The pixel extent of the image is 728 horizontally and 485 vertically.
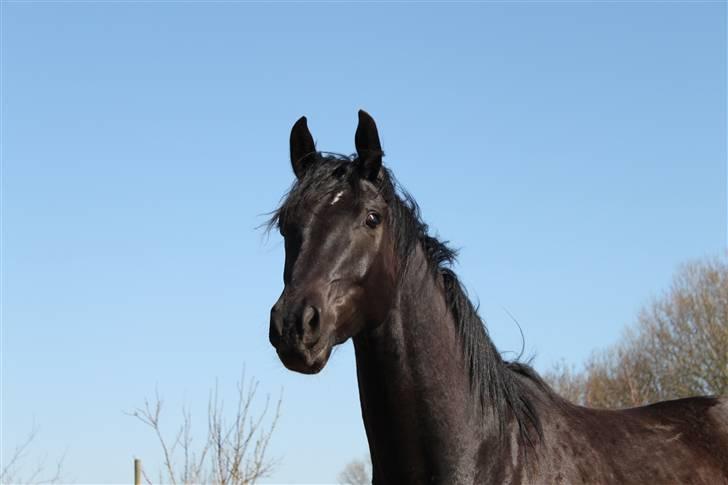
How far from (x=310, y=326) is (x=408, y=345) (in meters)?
0.76

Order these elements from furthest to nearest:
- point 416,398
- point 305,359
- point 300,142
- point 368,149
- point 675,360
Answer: point 675,360
point 300,142
point 368,149
point 416,398
point 305,359

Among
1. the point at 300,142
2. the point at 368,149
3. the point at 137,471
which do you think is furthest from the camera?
the point at 137,471

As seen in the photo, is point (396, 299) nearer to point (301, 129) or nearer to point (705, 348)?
point (301, 129)

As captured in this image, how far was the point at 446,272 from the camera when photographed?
5836 mm

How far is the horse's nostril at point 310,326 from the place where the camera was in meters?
4.78

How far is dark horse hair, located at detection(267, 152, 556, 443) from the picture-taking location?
546cm

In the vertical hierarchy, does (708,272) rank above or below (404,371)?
above

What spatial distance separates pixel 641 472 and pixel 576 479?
553 mm

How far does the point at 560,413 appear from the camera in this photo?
589 centimetres

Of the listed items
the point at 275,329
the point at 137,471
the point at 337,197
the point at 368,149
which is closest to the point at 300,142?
the point at 368,149

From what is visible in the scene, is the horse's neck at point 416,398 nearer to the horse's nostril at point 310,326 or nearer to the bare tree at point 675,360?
the horse's nostril at point 310,326

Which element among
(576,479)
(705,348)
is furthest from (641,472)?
(705,348)

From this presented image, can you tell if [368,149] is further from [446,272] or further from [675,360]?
[675,360]

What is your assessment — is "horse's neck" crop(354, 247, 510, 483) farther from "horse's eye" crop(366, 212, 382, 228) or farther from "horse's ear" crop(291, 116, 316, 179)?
"horse's ear" crop(291, 116, 316, 179)
